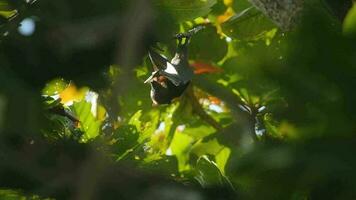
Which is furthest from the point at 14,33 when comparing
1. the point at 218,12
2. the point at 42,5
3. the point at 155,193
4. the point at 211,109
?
the point at 211,109

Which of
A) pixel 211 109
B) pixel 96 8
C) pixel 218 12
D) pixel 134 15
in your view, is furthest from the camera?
pixel 211 109

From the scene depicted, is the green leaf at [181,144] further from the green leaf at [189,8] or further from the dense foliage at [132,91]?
the dense foliage at [132,91]

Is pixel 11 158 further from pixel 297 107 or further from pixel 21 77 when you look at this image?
pixel 297 107

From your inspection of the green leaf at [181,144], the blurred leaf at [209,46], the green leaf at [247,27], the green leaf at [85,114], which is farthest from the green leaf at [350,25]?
the green leaf at [181,144]

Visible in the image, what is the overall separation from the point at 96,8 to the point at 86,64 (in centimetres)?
5

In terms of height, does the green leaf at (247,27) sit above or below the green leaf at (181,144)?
above

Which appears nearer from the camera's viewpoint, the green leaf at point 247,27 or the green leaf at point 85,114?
the green leaf at point 85,114

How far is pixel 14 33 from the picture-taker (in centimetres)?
59

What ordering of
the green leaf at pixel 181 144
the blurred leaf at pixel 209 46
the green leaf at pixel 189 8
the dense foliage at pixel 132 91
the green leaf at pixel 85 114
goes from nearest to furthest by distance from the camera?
the dense foliage at pixel 132 91, the green leaf at pixel 189 8, the green leaf at pixel 85 114, the blurred leaf at pixel 209 46, the green leaf at pixel 181 144

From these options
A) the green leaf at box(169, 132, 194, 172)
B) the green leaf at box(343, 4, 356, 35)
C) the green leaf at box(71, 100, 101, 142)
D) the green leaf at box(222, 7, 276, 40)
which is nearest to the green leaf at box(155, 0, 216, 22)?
the green leaf at box(71, 100, 101, 142)

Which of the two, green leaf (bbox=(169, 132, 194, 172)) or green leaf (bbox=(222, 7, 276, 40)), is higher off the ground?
green leaf (bbox=(222, 7, 276, 40))

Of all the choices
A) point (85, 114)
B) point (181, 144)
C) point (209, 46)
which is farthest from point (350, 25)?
point (181, 144)

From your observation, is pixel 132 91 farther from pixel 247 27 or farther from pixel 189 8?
pixel 247 27

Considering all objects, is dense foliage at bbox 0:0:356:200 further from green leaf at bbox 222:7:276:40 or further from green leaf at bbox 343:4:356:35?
green leaf at bbox 222:7:276:40
